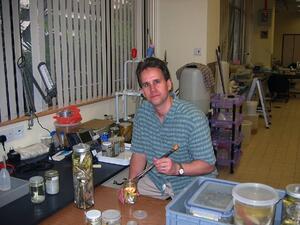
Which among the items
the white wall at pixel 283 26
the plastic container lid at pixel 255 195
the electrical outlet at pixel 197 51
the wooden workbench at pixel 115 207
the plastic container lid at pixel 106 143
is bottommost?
the wooden workbench at pixel 115 207

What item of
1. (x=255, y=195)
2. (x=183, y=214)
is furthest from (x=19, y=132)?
(x=255, y=195)

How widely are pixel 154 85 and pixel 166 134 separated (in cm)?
26

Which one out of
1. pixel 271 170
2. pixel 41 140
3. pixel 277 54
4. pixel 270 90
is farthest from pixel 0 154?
pixel 277 54

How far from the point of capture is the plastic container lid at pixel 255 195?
90 cm

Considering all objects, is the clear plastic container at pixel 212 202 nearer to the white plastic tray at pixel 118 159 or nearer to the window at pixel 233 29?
the white plastic tray at pixel 118 159

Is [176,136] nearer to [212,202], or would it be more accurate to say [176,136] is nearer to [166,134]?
[166,134]

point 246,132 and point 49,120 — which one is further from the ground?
point 49,120

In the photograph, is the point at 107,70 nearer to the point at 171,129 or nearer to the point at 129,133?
the point at 129,133

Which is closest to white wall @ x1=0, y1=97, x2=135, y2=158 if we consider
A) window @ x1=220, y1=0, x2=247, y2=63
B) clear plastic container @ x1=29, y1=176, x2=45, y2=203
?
clear plastic container @ x1=29, y1=176, x2=45, y2=203

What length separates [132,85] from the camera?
11.1 ft

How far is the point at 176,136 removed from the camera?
1655mm

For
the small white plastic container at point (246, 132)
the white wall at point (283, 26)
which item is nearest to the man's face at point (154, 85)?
the small white plastic container at point (246, 132)

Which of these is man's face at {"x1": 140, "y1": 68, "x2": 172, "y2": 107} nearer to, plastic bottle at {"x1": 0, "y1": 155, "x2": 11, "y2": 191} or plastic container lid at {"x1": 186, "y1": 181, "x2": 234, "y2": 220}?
plastic container lid at {"x1": 186, "y1": 181, "x2": 234, "y2": 220}

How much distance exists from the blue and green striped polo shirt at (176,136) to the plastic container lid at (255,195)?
59 centimetres
